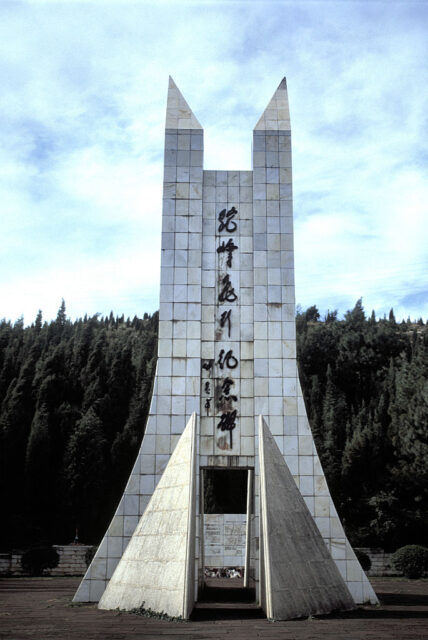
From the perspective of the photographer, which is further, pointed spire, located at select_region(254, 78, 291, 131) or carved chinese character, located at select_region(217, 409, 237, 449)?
pointed spire, located at select_region(254, 78, 291, 131)

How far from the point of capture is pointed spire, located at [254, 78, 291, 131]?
13492 millimetres

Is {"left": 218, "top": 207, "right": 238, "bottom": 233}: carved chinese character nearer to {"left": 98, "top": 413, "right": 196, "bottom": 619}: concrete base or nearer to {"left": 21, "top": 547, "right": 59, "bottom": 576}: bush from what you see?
{"left": 98, "top": 413, "right": 196, "bottom": 619}: concrete base

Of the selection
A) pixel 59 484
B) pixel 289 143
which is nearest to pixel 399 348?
pixel 59 484

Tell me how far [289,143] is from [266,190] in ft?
3.88

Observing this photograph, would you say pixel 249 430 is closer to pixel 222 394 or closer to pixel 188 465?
pixel 222 394

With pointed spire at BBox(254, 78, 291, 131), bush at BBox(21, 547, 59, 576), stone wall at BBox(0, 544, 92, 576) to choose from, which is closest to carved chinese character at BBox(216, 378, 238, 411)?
pointed spire at BBox(254, 78, 291, 131)

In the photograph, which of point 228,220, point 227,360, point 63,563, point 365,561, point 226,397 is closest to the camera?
point 226,397

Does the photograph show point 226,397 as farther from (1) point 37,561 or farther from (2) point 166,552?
(1) point 37,561

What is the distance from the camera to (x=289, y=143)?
43.8 feet

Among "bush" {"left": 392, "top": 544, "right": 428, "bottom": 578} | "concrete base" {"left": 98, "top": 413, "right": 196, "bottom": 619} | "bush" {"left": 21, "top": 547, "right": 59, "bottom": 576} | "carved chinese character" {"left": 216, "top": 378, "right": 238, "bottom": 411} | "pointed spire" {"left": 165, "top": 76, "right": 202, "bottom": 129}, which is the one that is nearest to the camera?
"concrete base" {"left": 98, "top": 413, "right": 196, "bottom": 619}

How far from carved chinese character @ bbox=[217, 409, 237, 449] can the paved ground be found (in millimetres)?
3102

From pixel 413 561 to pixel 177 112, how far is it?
1542 centimetres

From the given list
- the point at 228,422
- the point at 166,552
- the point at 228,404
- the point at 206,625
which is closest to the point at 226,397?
the point at 228,404

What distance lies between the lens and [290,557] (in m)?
9.77
